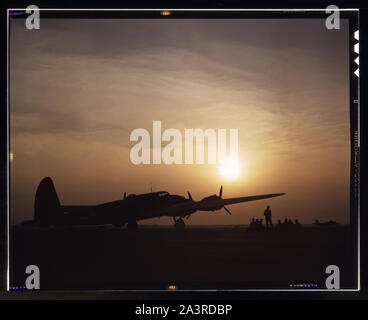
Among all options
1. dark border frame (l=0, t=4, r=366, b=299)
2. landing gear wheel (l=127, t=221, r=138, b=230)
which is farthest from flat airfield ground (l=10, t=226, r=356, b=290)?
landing gear wheel (l=127, t=221, r=138, b=230)

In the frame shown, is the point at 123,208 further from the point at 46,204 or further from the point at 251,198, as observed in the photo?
the point at 251,198

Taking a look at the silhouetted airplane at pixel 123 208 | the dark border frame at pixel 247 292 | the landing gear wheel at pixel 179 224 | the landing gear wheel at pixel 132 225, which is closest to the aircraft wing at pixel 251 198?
the silhouetted airplane at pixel 123 208

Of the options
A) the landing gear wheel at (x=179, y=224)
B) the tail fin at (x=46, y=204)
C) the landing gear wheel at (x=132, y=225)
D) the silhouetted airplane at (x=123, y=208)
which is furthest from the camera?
the landing gear wheel at (x=132, y=225)

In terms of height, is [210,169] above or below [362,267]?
above

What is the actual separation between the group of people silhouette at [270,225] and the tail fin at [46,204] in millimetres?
2033

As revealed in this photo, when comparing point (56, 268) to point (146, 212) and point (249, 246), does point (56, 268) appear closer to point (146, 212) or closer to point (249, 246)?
point (146, 212)

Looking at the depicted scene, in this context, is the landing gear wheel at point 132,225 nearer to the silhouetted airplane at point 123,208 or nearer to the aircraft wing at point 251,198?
the silhouetted airplane at point 123,208

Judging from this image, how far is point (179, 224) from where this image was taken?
5215 mm

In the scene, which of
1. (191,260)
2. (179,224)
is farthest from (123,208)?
(191,260)

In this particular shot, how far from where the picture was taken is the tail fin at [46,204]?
4836 mm

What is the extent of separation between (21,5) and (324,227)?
3.83 m

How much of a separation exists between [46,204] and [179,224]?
4.63 feet
